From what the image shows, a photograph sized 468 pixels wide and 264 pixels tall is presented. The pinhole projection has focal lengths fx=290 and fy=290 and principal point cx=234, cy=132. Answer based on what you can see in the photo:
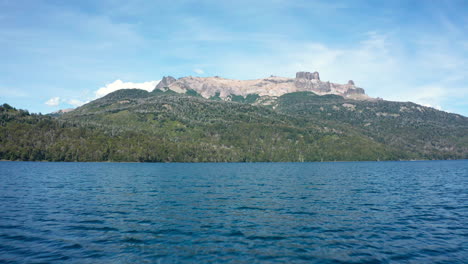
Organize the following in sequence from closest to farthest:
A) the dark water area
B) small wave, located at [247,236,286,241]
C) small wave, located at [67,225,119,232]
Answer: the dark water area
small wave, located at [247,236,286,241]
small wave, located at [67,225,119,232]

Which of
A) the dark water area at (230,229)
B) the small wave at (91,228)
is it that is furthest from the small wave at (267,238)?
the small wave at (91,228)

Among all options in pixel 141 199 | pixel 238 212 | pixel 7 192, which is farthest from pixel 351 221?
pixel 7 192

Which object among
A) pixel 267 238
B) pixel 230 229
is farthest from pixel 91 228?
pixel 267 238

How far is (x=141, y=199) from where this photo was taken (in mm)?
59438

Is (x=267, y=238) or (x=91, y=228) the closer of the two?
(x=267, y=238)

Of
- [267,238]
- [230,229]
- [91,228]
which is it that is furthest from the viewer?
[230,229]

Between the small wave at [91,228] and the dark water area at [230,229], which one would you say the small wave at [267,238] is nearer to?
the dark water area at [230,229]

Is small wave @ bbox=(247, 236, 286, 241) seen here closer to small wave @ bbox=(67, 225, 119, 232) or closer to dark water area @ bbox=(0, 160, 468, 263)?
dark water area @ bbox=(0, 160, 468, 263)

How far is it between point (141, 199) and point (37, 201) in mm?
18662

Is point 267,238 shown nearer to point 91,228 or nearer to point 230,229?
point 230,229

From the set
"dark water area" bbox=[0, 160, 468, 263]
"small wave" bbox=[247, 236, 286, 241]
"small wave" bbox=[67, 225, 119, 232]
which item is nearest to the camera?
"dark water area" bbox=[0, 160, 468, 263]

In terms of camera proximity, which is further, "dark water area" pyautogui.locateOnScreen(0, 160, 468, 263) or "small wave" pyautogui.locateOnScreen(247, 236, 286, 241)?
"small wave" pyautogui.locateOnScreen(247, 236, 286, 241)

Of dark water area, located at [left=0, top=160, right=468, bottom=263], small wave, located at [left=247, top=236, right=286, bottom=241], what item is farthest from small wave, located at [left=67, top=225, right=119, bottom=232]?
small wave, located at [left=247, top=236, right=286, bottom=241]

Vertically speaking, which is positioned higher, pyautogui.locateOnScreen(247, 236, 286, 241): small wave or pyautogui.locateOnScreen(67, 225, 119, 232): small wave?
pyautogui.locateOnScreen(67, 225, 119, 232): small wave
